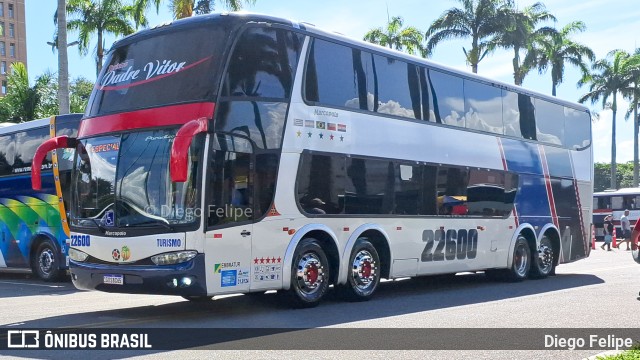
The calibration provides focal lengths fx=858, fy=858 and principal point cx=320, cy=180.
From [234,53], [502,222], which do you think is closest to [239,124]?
[234,53]

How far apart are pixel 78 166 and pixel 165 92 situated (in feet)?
5.99

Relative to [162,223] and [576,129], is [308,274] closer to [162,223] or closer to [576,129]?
[162,223]

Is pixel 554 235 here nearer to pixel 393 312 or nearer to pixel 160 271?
pixel 393 312

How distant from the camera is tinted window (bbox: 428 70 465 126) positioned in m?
15.7

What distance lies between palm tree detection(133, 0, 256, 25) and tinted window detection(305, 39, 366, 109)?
17897mm

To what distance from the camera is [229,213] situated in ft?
36.9

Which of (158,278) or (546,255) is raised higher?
(158,278)

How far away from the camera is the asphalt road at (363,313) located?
8.57m

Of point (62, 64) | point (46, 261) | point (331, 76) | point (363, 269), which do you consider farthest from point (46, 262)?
point (331, 76)

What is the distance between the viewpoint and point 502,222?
17.6 m

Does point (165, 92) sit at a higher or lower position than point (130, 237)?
higher

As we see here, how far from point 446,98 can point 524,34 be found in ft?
104

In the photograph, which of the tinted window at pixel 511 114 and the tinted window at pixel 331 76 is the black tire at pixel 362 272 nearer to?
the tinted window at pixel 331 76

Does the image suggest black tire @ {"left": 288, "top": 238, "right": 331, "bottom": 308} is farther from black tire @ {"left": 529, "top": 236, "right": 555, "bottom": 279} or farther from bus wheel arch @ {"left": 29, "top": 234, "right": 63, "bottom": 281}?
→ bus wheel arch @ {"left": 29, "top": 234, "right": 63, "bottom": 281}
